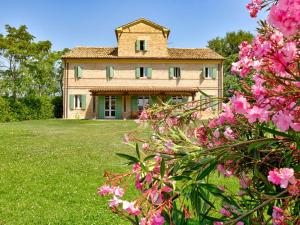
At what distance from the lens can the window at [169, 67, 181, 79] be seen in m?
30.5

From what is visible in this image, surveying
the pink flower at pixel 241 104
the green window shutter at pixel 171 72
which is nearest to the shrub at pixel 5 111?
the green window shutter at pixel 171 72

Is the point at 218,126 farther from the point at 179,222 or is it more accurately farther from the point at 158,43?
the point at 158,43

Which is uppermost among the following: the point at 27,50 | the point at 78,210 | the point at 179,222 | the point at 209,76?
the point at 27,50

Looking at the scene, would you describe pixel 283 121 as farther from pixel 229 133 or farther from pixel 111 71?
pixel 111 71

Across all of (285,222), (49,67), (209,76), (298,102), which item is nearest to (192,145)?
(285,222)

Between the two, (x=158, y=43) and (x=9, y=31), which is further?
(x=9, y=31)

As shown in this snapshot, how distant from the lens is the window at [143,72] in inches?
1202

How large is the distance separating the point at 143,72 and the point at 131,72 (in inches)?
41.6

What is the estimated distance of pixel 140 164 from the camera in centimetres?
177

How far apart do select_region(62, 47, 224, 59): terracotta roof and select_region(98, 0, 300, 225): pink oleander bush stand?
92.8 feet

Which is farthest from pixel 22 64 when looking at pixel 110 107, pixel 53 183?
pixel 53 183

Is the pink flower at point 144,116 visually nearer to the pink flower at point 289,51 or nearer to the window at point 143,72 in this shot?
the pink flower at point 289,51

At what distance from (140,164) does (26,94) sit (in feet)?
105

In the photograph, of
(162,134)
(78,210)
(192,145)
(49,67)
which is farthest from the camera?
(49,67)
